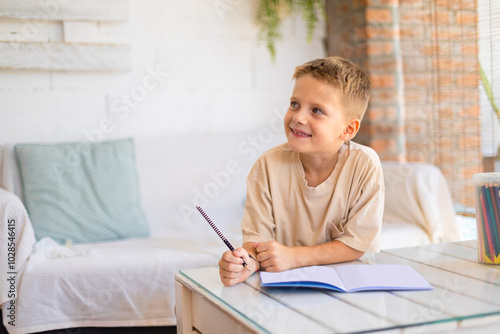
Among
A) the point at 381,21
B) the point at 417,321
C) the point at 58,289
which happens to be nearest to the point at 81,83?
the point at 58,289

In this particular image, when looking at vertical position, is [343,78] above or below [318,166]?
above

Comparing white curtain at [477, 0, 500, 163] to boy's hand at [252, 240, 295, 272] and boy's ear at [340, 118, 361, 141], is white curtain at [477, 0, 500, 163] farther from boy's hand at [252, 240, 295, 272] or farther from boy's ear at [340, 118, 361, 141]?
boy's hand at [252, 240, 295, 272]

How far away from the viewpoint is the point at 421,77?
2756 mm

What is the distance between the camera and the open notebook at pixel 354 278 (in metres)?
1.03

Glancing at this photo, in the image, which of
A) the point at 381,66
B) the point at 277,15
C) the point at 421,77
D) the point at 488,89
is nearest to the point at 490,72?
the point at 488,89

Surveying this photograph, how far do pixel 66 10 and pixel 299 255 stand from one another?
73.7 inches

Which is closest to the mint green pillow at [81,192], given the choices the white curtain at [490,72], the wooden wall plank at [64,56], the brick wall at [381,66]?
the wooden wall plank at [64,56]

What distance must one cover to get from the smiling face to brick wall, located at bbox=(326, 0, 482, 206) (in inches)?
52.6

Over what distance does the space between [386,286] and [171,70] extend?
2036 mm

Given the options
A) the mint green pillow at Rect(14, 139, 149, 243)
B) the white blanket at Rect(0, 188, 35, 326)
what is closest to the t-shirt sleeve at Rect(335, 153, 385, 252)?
the white blanket at Rect(0, 188, 35, 326)

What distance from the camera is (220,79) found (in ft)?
9.57

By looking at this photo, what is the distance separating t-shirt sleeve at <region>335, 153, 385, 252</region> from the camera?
1327 mm

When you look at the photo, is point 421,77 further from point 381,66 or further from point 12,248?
point 12,248

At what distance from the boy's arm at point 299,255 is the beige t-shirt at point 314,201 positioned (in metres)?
0.03
